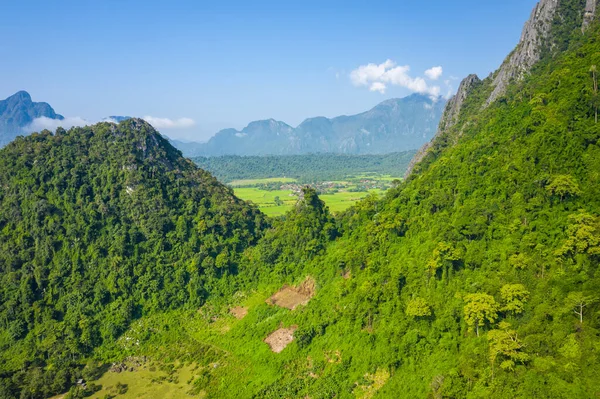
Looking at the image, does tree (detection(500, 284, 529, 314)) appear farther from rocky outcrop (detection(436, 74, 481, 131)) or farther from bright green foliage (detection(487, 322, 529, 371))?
rocky outcrop (detection(436, 74, 481, 131))

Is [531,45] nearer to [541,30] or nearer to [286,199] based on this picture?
[541,30]

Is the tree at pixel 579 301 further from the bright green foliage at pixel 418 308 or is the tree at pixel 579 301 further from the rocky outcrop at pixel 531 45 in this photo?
the rocky outcrop at pixel 531 45

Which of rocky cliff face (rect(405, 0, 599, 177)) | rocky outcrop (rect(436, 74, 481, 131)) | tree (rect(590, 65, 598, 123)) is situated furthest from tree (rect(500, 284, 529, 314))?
rocky outcrop (rect(436, 74, 481, 131))

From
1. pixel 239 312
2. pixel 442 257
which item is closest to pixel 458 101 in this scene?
pixel 442 257

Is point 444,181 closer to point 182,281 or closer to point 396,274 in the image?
point 396,274

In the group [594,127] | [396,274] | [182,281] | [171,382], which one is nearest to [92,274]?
[182,281]

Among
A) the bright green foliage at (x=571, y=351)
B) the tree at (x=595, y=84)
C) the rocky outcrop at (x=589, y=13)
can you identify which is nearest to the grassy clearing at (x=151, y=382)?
the bright green foliage at (x=571, y=351)

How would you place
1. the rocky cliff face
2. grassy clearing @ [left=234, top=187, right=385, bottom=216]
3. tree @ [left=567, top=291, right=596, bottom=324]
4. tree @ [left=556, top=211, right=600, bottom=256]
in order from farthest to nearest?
grassy clearing @ [left=234, top=187, right=385, bottom=216] < the rocky cliff face < tree @ [left=556, top=211, right=600, bottom=256] < tree @ [left=567, top=291, right=596, bottom=324]
